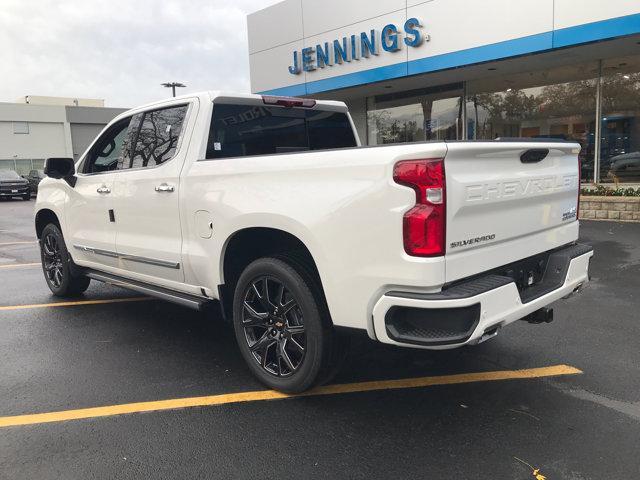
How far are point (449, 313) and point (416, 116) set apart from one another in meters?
14.8

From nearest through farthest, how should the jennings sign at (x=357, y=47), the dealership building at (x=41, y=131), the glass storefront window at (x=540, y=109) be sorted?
the jennings sign at (x=357, y=47) < the glass storefront window at (x=540, y=109) < the dealership building at (x=41, y=131)

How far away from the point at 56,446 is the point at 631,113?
1370 centimetres

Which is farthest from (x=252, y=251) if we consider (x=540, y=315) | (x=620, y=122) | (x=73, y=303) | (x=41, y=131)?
(x=41, y=131)

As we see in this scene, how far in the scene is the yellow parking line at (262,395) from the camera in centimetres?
335

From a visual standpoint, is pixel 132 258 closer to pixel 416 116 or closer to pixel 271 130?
pixel 271 130

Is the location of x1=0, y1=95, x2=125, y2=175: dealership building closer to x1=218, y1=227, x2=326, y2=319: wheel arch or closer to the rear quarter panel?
x1=218, y1=227, x2=326, y2=319: wheel arch

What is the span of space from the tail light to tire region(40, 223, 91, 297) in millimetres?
4440

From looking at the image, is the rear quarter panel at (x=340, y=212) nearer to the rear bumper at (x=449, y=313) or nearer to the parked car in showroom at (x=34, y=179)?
the rear bumper at (x=449, y=313)

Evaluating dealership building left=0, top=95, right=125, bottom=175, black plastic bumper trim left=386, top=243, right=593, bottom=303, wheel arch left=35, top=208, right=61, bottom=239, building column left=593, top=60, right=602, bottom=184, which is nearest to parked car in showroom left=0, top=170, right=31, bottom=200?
dealership building left=0, top=95, right=125, bottom=175

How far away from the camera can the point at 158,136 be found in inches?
176

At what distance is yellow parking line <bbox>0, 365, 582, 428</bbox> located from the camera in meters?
3.35

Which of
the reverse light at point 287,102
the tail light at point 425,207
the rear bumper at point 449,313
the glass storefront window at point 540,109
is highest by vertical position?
the glass storefront window at point 540,109

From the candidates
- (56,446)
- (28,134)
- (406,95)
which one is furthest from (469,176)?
(28,134)

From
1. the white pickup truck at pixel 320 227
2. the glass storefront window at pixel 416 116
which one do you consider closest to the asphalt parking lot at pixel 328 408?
the white pickup truck at pixel 320 227
